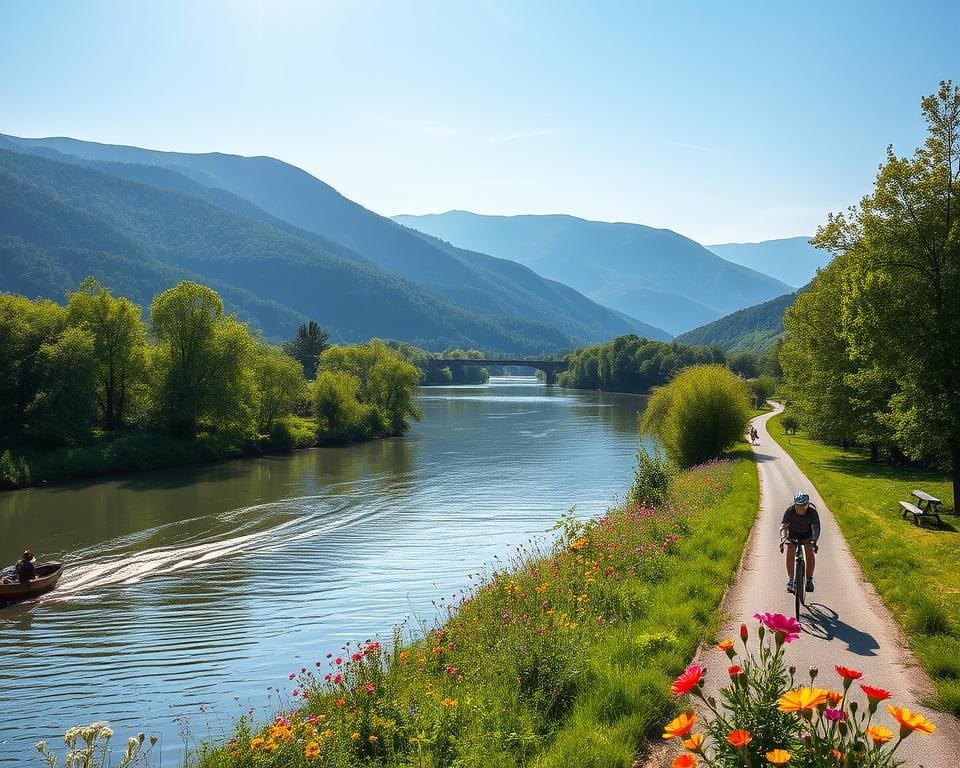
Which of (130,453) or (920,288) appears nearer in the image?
(920,288)

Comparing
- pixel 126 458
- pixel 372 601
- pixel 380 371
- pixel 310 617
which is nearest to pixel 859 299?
pixel 372 601

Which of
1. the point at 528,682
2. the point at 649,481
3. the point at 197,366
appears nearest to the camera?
the point at 528,682

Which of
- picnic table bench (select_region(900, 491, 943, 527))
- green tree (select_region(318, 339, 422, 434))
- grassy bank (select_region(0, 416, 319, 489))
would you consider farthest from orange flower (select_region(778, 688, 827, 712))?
green tree (select_region(318, 339, 422, 434))

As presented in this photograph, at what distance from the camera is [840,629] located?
11375 millimetres

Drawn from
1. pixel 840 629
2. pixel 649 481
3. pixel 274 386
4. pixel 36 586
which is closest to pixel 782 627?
pixel 840 629

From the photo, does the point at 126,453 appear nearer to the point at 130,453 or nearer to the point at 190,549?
the point at 130,453

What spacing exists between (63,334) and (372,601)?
1633 inches

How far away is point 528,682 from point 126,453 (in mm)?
48080

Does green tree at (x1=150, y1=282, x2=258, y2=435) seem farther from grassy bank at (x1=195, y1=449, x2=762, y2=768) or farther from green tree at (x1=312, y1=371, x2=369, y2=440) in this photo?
grassy bank at (x1=195, y1=449, x2=762, y2=768)

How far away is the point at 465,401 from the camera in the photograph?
429 ft

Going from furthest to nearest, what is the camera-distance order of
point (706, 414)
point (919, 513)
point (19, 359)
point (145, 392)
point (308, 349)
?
point (308, 349), point (145, 392), point (19, 359), point (706, 414), point (919, 513)

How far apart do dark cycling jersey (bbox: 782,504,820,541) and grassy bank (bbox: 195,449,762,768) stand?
5.91ft

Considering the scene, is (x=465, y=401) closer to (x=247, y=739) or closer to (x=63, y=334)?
(x=63, y=334)

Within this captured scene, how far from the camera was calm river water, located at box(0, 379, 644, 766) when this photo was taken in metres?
15.5
